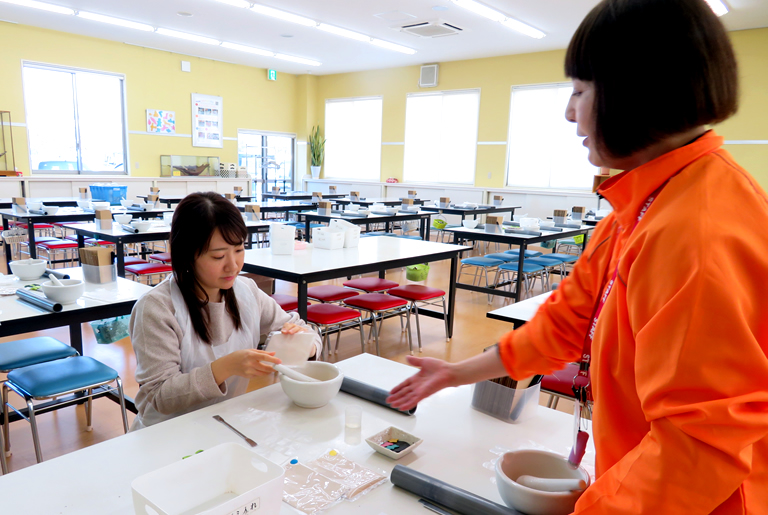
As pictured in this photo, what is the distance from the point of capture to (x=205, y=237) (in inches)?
58.5

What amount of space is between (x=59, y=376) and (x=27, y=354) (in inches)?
14.2

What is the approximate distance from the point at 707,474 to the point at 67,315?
221 cm

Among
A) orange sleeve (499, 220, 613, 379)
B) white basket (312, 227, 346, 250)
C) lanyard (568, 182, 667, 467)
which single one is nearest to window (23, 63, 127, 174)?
white basket (312, 227, 346, 250)

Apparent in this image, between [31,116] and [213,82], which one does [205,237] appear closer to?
[31,116]

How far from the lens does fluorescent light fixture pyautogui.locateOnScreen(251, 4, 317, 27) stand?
730 cm

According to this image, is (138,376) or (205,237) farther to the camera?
(205,237)

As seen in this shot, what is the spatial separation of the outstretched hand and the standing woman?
13.7 inches

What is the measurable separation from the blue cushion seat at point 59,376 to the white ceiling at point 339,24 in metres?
6.02

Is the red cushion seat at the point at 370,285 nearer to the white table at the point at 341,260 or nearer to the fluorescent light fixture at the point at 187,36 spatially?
the white table at the point at 341,260

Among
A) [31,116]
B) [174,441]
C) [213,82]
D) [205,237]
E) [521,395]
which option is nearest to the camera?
[174,441]

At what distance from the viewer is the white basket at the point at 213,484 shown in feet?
2.51

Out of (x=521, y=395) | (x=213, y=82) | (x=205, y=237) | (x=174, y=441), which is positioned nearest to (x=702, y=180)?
(x=521, y=395)

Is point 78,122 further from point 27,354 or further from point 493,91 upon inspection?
point 27,354

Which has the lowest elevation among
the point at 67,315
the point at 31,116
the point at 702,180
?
the point at 67,315
